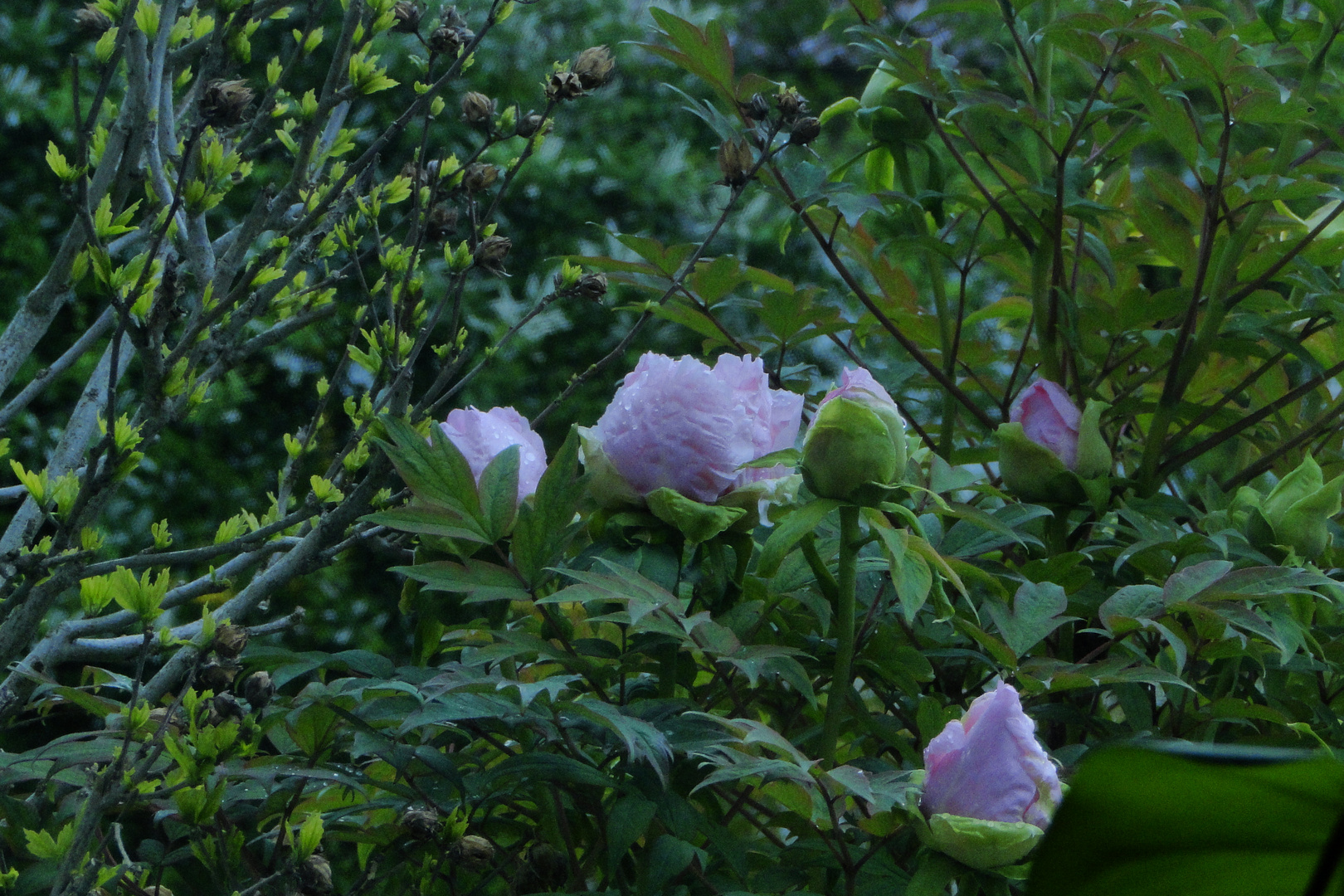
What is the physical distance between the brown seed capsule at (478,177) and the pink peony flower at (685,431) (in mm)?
180

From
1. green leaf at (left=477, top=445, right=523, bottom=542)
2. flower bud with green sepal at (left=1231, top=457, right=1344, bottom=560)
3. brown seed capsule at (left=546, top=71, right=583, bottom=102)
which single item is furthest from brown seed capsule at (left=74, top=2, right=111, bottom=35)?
flower bud with green sepal at (left=1231, top=457, right=1344, bottom=560)

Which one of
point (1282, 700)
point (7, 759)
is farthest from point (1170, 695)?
point (7, 759)

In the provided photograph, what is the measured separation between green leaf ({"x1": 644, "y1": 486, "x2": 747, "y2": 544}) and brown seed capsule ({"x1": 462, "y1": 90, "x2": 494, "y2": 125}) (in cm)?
29

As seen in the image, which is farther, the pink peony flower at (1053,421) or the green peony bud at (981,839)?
the pink peony flower at (1053,421)

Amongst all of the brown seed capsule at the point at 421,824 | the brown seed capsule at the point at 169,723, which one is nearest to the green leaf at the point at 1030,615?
the brown seed capsule at the point at 421,824

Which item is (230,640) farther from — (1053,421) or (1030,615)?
(1053,421)

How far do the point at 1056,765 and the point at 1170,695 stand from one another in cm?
12

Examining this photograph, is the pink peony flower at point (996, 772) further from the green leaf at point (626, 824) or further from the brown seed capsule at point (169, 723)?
the brown seed capsule at point (169, 723)

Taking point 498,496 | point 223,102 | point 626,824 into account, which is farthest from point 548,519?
point 223,102

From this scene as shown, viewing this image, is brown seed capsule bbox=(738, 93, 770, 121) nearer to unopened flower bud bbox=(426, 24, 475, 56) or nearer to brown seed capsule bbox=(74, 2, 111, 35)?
unopened flower bud bbox=(426, 24, 475, 56)

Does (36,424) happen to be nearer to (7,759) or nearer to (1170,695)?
(7,759)

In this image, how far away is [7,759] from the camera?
0.62 metres

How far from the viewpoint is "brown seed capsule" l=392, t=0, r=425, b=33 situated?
0.71m

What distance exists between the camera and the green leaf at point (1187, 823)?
0.19m
